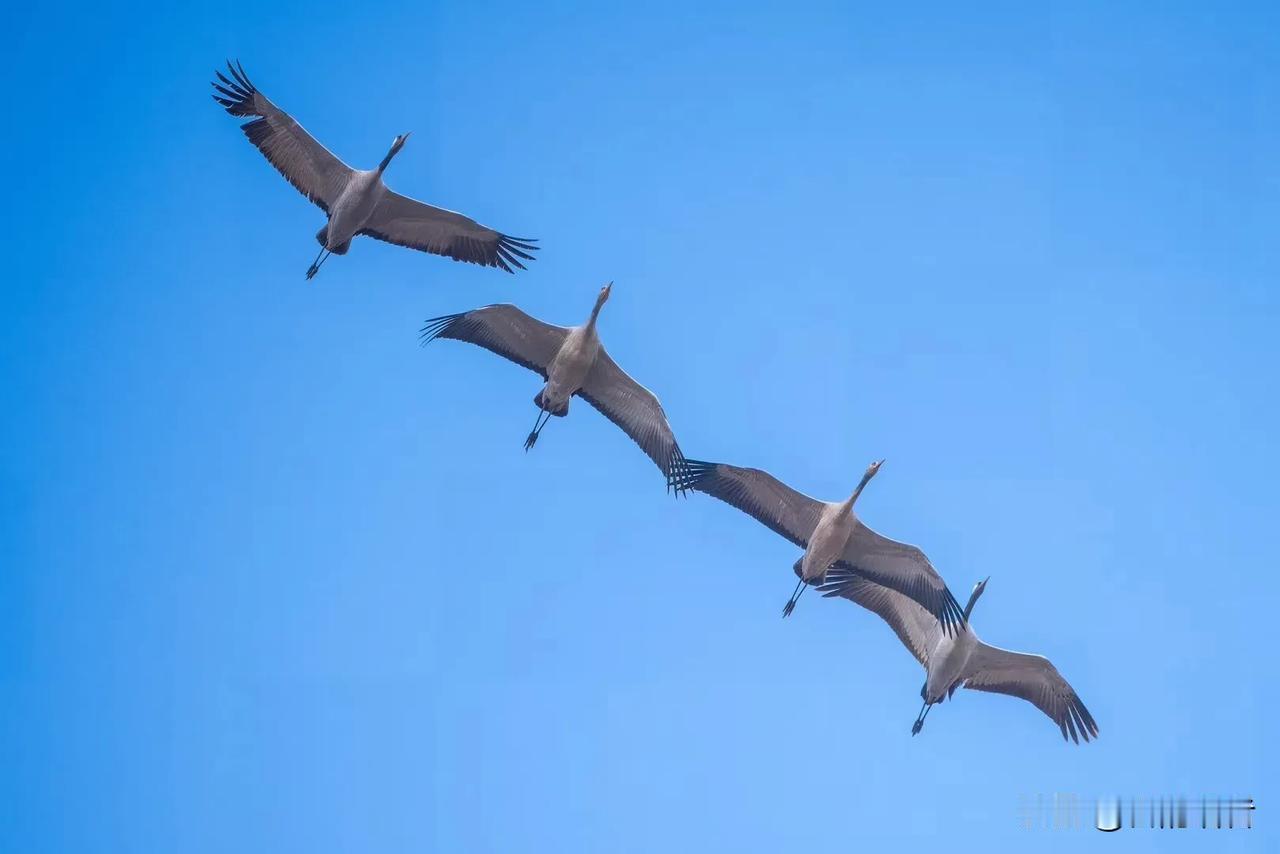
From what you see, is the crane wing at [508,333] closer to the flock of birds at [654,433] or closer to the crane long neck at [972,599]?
the flock of birds at [654,433]

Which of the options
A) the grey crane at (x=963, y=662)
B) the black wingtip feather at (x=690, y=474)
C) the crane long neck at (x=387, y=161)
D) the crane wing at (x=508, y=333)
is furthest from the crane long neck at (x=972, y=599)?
the crane long neck at (x=387, y=161)

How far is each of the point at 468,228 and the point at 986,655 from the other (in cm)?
1197

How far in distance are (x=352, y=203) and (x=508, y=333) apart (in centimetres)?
364

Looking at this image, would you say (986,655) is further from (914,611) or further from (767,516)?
(767,516)

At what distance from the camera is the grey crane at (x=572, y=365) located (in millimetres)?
20938

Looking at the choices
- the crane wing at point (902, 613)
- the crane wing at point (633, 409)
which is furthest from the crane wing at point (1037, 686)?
the crane wing at point (633, 409)

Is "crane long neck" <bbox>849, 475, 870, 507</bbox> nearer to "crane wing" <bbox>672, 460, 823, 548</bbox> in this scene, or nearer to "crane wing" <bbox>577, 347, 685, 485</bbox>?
"crane wing" <bbox>672, 460, 823, 548</bbox>

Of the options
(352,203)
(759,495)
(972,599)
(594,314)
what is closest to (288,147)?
(352,203)

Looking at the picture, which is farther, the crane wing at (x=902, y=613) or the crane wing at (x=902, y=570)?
the crane wing at (x=902, y=613)

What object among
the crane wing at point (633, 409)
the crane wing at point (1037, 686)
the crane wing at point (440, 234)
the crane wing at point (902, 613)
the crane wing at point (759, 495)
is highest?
the crane wing at point (440, 234)

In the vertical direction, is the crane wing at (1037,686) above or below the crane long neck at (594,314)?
below

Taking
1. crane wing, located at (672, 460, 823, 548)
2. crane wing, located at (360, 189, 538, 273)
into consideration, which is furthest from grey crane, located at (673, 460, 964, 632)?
crane wing, located at (360, 189, 538, 273)

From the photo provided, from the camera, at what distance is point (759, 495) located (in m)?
20.8

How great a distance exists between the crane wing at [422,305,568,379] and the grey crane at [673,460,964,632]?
3.24 m
